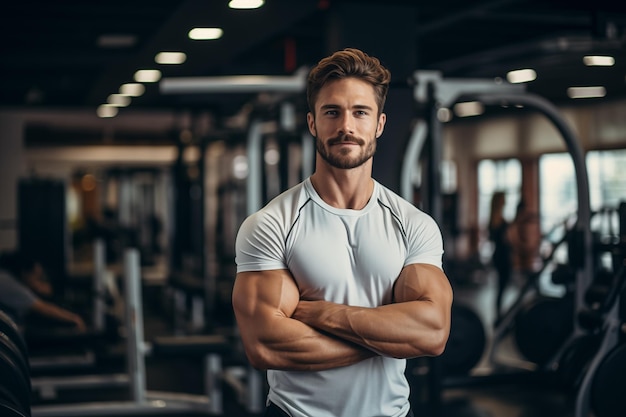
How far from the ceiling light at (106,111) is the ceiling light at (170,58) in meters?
3.74

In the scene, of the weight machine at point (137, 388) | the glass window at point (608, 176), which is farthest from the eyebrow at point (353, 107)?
the glass window at point (608, 176)

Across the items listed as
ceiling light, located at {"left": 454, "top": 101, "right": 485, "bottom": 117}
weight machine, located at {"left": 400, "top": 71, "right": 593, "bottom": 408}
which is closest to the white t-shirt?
weight machine, located at {"left": 400, "top": 71, "right": 593, "bottom": 408}

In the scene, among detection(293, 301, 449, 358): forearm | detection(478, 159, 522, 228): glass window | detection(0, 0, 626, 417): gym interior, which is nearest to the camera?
detection(293, 301, 449, 358): forearm

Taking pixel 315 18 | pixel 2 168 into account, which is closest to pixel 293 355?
pixel 315 18

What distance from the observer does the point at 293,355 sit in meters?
1.35

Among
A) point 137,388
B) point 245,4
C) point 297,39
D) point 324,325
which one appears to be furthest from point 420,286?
point 297,39

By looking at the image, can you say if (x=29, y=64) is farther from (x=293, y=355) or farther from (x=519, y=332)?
(x=293, y=355)

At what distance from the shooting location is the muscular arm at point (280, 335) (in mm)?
1345

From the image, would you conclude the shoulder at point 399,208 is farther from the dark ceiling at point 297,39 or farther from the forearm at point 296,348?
the dark ceiling at point 297,39

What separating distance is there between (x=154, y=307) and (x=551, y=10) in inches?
207

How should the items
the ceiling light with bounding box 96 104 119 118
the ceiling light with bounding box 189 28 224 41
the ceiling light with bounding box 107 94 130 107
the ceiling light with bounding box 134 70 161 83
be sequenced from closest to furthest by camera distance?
the ceiling light with bounding box 189 28 224 41 < the ceiling light with bounding box 134 70 161 83 < the ceiling light with bounding box 107 94 130 107 < the ceiling light with bounding box 96 104 119 118

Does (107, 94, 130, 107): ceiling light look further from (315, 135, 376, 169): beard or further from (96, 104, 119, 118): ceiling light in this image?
(315, 135, 376, 169): beard

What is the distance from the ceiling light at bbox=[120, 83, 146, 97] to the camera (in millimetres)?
6918

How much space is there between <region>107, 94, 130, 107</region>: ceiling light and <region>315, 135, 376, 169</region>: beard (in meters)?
6.88
